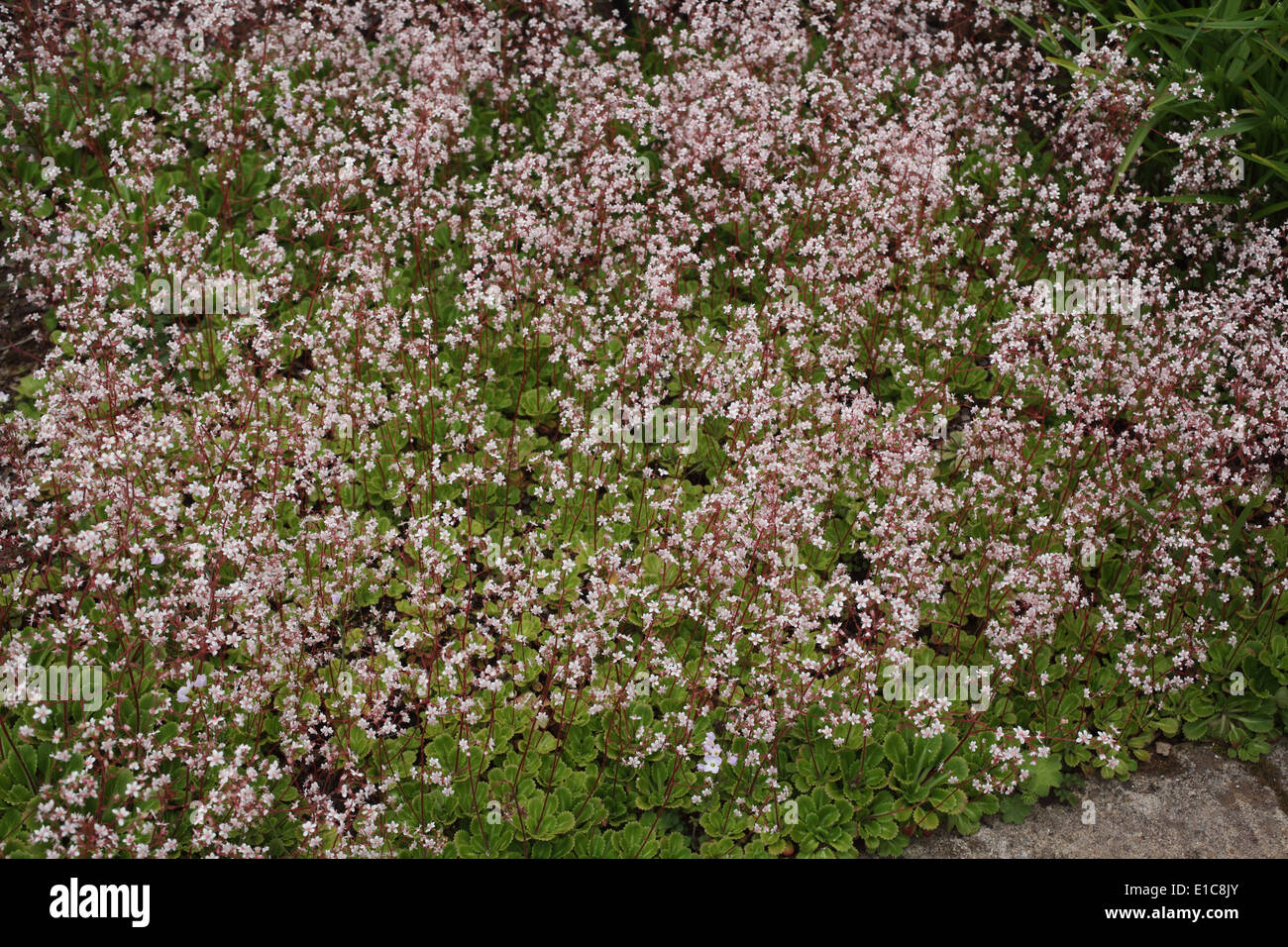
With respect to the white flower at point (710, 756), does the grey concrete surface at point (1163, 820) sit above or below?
below

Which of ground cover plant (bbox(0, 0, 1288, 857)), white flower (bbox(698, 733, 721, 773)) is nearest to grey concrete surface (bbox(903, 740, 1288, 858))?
ground cover plant (bbox(0, 0, 1288, 857))

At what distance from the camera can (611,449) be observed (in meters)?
7.49

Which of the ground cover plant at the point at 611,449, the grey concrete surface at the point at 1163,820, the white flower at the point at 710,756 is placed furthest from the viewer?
the grey concrete surface at the point at 1163,820

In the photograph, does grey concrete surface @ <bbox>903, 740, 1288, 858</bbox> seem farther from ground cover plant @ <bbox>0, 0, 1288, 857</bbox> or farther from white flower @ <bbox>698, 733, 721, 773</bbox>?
white flower @ <bbox>698, 733, 721, 773</bbox>

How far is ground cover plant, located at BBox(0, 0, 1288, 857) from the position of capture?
5.92 meters

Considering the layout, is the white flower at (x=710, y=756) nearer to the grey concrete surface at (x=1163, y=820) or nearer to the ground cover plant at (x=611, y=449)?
the ground cover plant at (x=611, y=449)

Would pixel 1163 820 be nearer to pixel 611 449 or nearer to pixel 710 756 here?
pixel 710 756

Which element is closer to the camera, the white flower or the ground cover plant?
the white flower

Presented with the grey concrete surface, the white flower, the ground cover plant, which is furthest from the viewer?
the grey concrete surface

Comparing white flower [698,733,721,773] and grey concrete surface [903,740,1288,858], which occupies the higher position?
white flower [698,733,721,773]

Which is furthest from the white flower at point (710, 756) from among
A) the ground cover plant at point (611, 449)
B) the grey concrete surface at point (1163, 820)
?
the grey concrete surface at point (1163, 820)

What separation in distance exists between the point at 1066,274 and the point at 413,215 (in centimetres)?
529

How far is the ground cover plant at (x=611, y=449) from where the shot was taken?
592 cm

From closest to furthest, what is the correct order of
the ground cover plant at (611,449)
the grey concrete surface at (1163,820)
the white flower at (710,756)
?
1. the white flower at (710,756)
2. the ground cover plant at (611,449)
3. the grey concrete surface at (1163,820)
